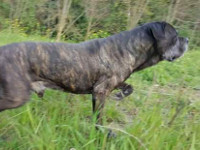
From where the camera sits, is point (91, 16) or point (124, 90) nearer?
point (124, 90)

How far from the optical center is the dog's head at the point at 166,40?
449 cm

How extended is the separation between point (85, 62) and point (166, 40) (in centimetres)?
115

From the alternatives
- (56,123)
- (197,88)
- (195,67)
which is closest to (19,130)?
(56,123)

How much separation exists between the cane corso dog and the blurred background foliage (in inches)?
218

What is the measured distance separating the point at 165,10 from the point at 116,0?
1877 millimetres

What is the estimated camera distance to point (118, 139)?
3.69 m

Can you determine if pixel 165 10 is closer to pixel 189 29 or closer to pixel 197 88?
pixel 189 29

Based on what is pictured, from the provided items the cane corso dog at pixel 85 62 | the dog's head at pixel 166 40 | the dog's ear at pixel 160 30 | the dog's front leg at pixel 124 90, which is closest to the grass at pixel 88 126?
the dog's front leg at pixel 124 90

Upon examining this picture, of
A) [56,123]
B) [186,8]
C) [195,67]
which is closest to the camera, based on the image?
[56,123]

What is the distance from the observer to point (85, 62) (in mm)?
4309

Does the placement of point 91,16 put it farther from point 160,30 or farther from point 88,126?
point 88,126

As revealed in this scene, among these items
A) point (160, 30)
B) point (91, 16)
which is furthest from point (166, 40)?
point (91, 16)

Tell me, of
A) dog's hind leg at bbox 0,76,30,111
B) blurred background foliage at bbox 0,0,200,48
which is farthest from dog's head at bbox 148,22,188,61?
blurred background foliage at bbox 0,0,200,48

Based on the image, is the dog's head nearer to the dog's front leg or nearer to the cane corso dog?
the cane corso dog
